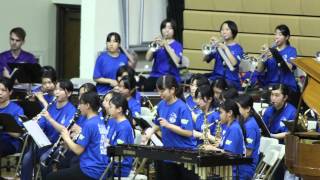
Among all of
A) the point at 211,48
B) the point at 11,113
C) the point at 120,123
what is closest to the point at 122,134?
the point at 120,123

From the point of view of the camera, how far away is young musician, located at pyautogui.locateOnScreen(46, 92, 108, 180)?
9945 mm

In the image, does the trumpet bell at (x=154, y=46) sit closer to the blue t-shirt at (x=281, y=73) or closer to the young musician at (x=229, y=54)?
the young musician at (x=229, y=54)

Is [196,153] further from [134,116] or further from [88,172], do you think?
[134,116]

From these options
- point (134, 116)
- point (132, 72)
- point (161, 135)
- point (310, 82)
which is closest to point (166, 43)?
point (132, 72)

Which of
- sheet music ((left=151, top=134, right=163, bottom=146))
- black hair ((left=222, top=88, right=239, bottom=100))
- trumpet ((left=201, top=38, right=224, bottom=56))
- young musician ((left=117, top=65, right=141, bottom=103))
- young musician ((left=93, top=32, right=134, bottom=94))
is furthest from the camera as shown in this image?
trumpet ((left=201, top=38, right=224, bottom=56))

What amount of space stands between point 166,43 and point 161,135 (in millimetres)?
3606

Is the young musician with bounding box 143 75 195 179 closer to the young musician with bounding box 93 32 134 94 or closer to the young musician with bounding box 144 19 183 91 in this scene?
the young musician with bounding box 93 32 134 94

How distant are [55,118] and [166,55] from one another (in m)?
3.18

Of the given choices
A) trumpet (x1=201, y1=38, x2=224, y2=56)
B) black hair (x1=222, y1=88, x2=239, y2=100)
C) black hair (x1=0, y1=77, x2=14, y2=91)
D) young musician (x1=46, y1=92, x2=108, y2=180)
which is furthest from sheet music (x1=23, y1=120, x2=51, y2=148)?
trumpet (x1=201, y1=38, x2=224, y2=56)

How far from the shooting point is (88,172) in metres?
9.95

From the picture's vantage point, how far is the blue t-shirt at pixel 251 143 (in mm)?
9987

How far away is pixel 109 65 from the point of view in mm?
13664

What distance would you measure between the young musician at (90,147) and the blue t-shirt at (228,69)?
12.8ft

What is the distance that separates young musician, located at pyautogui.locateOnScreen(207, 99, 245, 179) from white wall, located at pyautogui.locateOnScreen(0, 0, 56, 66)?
802 centimetres
